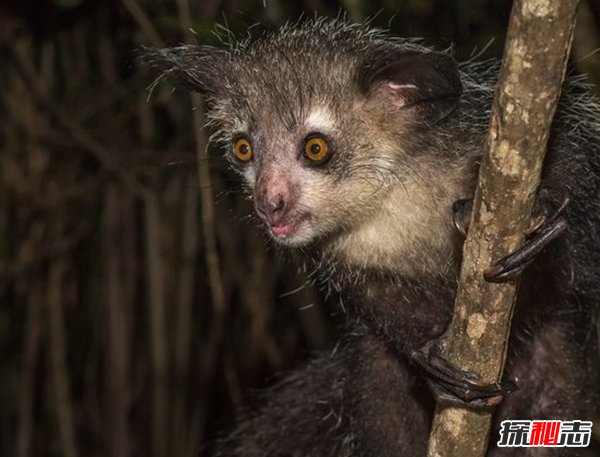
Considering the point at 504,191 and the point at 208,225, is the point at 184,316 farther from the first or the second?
the point at 504,191

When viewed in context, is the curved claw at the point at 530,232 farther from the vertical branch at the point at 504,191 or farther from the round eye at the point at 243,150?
the round eye at the point at 243,150

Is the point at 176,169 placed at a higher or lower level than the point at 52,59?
lower

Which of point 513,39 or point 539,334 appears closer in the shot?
point 513,39

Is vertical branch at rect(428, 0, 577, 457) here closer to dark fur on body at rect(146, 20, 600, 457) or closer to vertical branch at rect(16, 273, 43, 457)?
dark fur on body at rect(146, 20, 600, 457)

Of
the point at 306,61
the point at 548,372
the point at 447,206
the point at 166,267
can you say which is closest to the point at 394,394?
the point at 548,372

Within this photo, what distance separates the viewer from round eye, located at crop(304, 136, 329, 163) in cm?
344

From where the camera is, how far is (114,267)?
19.4 ft

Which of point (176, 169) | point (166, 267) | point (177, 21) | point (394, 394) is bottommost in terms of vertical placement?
point (394, 394)

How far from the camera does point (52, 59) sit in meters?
5.89

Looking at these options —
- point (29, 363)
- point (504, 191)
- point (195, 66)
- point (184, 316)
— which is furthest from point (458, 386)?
point (29, 363)

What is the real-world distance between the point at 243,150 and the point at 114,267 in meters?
2.46

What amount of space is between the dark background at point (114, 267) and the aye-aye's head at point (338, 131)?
1.88 meters

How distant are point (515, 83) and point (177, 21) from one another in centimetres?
244

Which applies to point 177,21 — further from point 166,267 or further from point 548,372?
point 548,372
